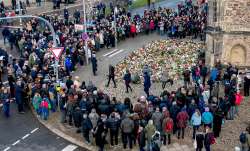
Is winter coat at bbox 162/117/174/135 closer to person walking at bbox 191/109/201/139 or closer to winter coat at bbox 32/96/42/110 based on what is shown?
person walking at bbox 191/109/201/139

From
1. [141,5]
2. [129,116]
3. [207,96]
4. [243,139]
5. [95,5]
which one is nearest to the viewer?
[243,139]

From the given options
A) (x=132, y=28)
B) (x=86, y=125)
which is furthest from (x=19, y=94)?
(x=132, y=28)

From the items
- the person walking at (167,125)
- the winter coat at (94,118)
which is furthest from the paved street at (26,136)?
the person walking at (167,125)

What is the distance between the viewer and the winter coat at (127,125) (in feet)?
71.3

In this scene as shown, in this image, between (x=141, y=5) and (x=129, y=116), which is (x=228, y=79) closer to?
(x=129, y=116)

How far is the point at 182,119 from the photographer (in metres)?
22.3

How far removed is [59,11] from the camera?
48.7 m

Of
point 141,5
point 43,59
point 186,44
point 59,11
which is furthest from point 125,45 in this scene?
point 141,5

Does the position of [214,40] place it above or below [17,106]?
above

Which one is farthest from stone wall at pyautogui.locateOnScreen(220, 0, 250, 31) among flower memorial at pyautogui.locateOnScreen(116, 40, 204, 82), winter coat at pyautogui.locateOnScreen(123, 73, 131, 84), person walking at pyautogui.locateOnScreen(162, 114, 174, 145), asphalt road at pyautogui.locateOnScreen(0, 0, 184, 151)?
asphalt road at pyautogui.locateOnScreen(0, 0, 184, 151)

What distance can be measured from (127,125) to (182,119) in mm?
2281

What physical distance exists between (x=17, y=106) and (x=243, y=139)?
1218cm

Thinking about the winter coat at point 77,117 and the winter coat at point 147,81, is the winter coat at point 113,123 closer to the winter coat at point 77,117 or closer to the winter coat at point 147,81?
the winter coat at point 77,117

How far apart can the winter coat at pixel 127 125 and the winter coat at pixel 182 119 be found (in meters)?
1.96
